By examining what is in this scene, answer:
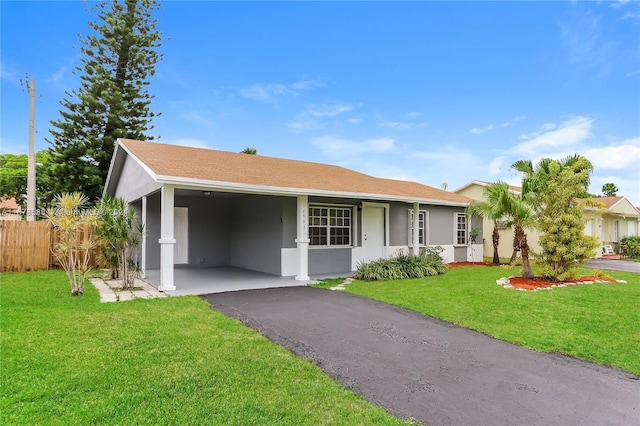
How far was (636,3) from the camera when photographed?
29.6ft

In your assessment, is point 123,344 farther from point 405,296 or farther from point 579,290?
point 579,290

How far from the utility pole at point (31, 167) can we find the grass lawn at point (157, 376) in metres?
11.7

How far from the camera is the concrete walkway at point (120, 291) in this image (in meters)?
7.92

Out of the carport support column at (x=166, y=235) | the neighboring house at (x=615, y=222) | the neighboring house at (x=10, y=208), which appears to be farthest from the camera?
the neighboring house at (x=10, y=208)

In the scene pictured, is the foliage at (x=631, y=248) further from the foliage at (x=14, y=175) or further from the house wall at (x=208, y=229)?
the foliage at (x=14, y=175)

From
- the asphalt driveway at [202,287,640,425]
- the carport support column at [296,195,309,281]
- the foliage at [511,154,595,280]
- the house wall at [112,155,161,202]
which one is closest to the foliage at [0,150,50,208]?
the house wall at [112,155,161,202]

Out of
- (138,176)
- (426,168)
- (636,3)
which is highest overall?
(636,3)

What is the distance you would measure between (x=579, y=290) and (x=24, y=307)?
11751mm

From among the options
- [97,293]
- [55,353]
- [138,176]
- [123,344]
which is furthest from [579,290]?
[138,176]

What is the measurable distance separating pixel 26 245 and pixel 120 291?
6.59 m

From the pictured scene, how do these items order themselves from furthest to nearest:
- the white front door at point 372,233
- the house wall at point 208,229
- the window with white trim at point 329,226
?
the house wall at point 208,229 → the white front door at point 372,233 → the window with white trim at point 329,226

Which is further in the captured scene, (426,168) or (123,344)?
(426,168)

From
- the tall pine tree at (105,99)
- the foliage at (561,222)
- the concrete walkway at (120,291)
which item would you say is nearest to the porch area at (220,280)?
the concrete walkway at (120,291)

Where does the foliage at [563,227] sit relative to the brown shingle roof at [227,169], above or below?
below
